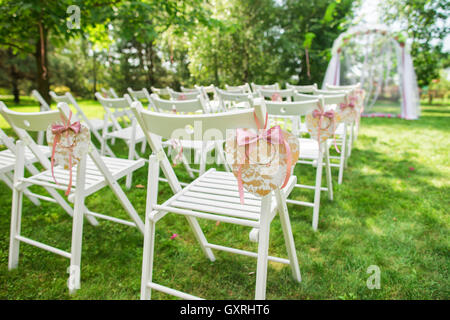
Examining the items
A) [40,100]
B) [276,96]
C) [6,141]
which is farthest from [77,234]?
[40,100]

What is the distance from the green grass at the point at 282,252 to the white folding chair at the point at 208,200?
24 centimetres

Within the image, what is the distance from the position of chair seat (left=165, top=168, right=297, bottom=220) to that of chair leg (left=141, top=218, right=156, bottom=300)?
128 millimetres

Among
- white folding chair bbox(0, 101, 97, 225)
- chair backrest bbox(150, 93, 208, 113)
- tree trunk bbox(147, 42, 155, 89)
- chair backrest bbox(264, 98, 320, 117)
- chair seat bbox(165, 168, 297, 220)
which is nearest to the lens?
chair seat bbox(165, 168, 297, 220)

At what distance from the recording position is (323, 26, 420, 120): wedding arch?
750 centimetres

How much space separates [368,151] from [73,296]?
13.6 feet

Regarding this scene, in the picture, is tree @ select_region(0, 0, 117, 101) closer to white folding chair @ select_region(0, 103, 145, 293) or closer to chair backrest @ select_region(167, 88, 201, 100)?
chair backrest @ select_region(167, 88, 201, 100)

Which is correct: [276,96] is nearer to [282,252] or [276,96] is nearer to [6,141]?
[282,252]

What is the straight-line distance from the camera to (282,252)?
1863 millimetres

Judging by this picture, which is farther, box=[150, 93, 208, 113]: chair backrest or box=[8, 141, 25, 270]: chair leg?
box=[150, 93, 208, 113]: chair backrest

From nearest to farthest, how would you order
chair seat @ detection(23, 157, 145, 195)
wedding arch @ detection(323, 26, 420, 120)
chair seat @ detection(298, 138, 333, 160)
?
1. chair seat @ detection(23, 157, 145, 195)
2. chair seat @ detection(298, 138, 333, 160)
3. wedding arch @ detection(323, 26, 420, 120)

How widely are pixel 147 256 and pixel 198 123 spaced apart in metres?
0.69

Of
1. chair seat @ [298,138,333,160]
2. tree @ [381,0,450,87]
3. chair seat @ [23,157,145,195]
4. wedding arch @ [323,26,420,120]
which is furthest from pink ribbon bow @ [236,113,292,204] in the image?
tree @ [381,0,450,87]

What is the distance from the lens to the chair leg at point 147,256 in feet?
4.10

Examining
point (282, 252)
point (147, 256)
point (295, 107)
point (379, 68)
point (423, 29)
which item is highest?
point (423, 29)
